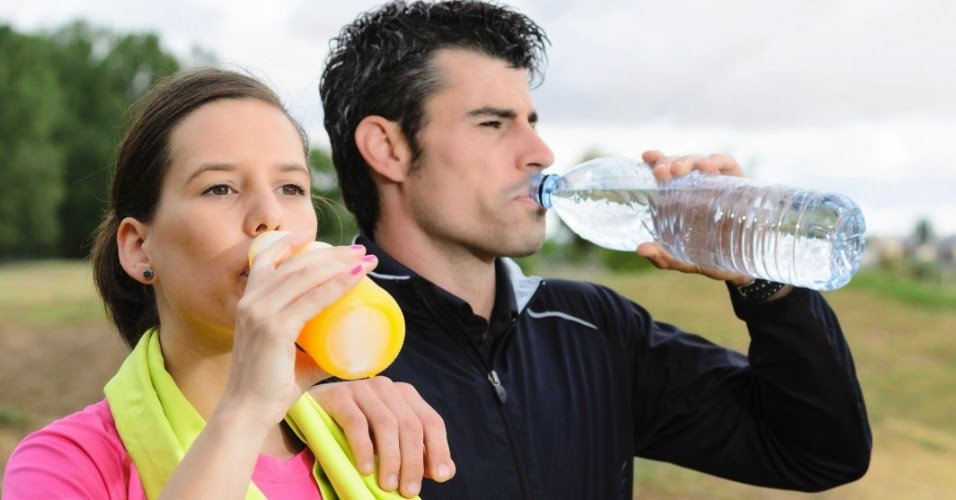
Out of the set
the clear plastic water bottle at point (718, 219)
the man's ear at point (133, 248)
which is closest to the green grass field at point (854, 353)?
the clear plastic water bottle at point (718, 219)

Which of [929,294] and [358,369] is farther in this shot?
[929,294]

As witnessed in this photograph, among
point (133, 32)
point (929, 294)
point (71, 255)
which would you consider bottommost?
point (71, 255)

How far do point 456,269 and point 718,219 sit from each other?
65 cm

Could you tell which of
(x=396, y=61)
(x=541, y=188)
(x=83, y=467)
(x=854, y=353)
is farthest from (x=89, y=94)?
(x=83, y=467)

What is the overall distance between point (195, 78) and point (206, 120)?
13 centimetres

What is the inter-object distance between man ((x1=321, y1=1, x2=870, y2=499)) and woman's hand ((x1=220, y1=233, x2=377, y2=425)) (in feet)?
2.86

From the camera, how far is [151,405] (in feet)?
5.02

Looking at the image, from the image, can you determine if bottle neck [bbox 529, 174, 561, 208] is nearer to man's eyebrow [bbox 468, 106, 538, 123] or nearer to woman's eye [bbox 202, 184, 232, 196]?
man's eyebrow [bbox 468, 106, 538, 123]

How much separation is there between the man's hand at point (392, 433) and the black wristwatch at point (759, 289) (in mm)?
897

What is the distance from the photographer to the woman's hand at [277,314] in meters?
1.24

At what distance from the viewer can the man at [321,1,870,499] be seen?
2.23 metres

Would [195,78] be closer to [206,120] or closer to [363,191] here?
[206,120]

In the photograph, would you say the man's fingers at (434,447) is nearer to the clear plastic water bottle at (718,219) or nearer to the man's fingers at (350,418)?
the man's fingers at (350,418)

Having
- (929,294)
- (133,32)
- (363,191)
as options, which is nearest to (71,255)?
(133,32)
